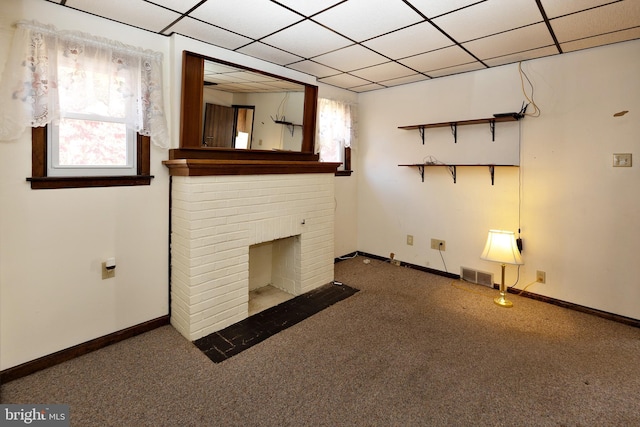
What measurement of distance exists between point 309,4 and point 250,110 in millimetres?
1124

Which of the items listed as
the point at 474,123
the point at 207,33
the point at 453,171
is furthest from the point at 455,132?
the point at 207,33

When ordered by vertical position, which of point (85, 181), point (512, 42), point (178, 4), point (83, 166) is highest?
point (512, 42)

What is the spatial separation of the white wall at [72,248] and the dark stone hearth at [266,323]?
0.61 meters

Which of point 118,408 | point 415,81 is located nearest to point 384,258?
point 415,81

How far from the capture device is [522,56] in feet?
9.72

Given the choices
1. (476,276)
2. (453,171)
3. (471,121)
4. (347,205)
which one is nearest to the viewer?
(471,121)

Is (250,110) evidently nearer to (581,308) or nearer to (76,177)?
(76,177)

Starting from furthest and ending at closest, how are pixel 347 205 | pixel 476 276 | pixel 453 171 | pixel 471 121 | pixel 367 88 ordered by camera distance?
pixel 347 205 < pixel 367 88 < pixel 453 171 < pixel 476 276 < pixel 471 121

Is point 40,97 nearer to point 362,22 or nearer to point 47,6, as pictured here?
point 47,6

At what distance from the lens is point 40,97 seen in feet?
6.38

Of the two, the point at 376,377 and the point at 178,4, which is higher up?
the point at 178,4

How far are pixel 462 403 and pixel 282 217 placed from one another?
197 cm

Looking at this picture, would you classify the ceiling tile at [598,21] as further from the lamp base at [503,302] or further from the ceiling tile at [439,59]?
the lamp base at [503,302]

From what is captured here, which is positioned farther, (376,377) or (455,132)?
(455,132)
